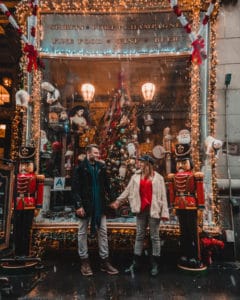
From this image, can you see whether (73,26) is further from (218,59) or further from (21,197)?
(21,197)

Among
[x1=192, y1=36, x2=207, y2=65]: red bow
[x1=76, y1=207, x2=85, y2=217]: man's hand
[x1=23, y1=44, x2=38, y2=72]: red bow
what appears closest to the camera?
[x1=76, y1=207, x2=85, y2=217]: man's hand

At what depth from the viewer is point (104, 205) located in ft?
18.3

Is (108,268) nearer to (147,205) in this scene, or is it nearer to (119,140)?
(147,205)

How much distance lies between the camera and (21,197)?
5.68 metres

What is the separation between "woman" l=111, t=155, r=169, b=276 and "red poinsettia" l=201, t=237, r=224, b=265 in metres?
0.96

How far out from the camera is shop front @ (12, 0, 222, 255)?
6578 millimetres

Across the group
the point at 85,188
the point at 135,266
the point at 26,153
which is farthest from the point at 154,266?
the point at 26,153

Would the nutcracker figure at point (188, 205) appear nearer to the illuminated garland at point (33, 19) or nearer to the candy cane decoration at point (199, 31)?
the candy cane decoration at point (199, 31)

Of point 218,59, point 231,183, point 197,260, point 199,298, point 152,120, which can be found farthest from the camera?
point 152,120

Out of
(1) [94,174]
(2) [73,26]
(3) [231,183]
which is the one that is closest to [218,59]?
(3) [231,183]

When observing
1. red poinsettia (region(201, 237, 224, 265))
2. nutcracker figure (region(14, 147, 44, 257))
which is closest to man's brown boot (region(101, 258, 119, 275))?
nutcracker figure (region(14, 147, 44, 257))

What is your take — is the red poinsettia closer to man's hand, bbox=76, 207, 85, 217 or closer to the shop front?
the shop front

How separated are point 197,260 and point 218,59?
176 inches

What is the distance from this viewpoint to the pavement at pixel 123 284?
4.42 meters
